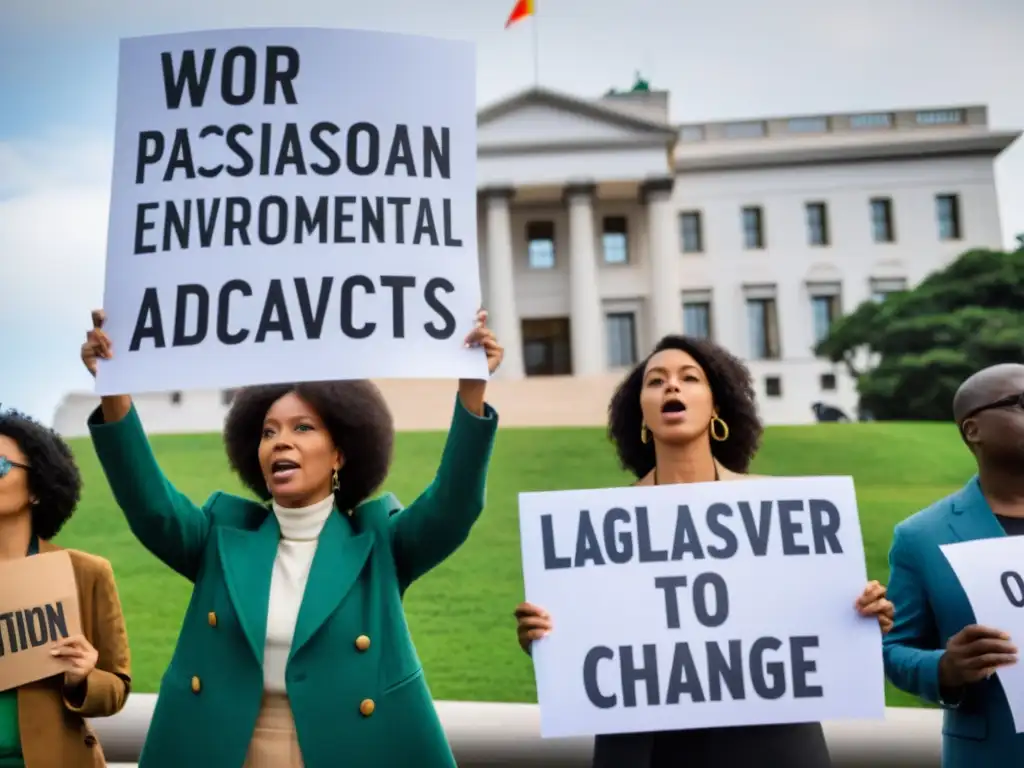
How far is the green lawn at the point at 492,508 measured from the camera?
9641 mm

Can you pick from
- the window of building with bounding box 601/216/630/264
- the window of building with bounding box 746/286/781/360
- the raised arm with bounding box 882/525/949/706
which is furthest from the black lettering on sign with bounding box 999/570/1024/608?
the window of building with bounding box 746/286/781/360

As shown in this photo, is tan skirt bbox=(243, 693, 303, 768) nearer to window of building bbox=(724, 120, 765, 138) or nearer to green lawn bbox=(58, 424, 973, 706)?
green lawn bbox=(58, 424, 973, 706)

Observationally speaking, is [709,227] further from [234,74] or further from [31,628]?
[31,628]

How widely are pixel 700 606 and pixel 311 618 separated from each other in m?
0.99

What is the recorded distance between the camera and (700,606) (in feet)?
9.19

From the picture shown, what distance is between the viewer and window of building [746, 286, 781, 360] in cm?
4666

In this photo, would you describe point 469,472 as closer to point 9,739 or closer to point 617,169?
point 9,739

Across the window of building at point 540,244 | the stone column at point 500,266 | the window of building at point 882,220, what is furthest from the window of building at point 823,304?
the stone column at point 500,266

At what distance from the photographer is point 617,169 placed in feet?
142

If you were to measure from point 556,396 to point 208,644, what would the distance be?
29.3 m

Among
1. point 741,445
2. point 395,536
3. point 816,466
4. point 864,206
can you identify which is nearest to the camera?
point 395,536

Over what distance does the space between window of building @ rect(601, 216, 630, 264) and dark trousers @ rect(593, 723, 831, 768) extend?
43538mm

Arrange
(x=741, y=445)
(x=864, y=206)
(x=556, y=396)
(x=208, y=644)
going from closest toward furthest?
(x=208, y=644)
(x=741, y=445)
(x=556, y=396)
(x=864, y=206)

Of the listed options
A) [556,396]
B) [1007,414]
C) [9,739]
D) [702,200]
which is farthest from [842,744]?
[702,200]
